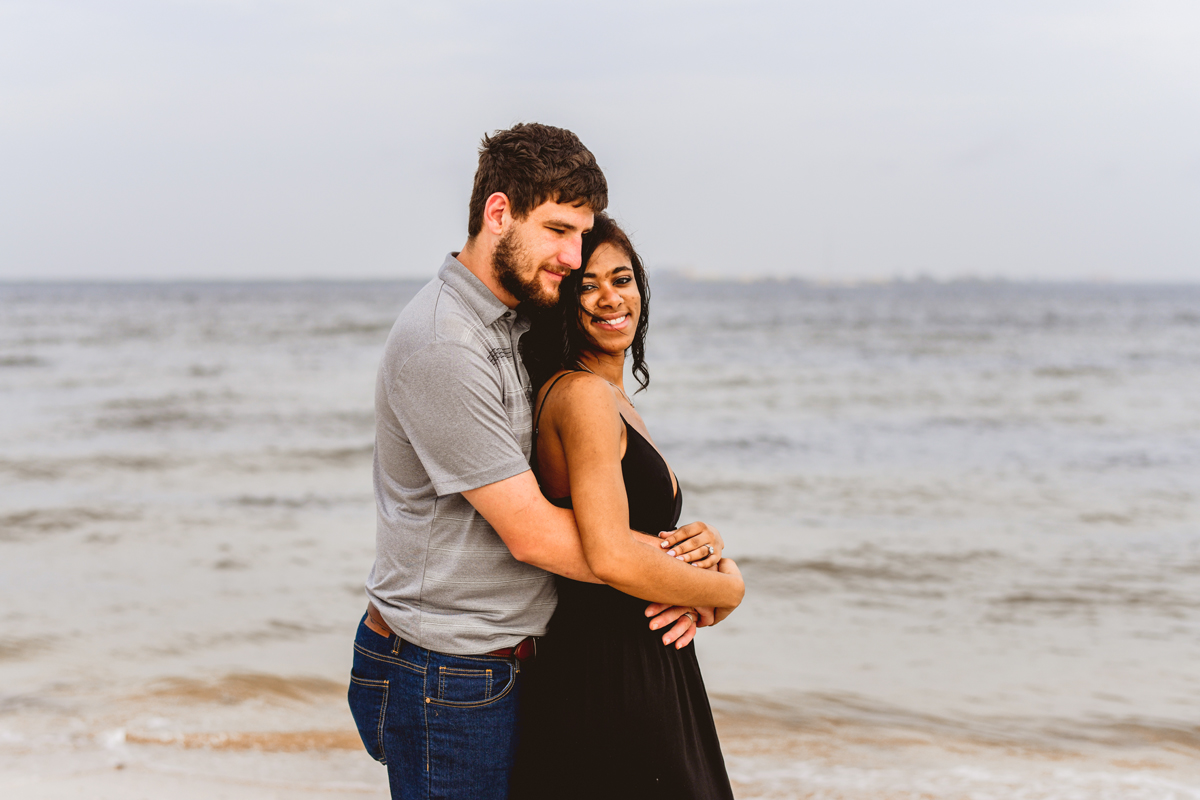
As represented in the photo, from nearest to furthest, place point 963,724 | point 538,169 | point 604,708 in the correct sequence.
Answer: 1. point 538,169
2. point 604,708
3. point 963,724

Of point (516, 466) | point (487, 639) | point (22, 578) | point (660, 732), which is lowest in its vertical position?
point (22, 578)

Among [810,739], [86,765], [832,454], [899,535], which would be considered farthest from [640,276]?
[832,454]

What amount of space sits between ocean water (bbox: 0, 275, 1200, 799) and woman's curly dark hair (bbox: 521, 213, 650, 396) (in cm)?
246

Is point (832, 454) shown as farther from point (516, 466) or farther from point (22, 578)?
point (516, 466)

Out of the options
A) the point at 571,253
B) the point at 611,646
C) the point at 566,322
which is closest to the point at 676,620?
the point at 611,646

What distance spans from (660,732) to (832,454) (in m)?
10.2

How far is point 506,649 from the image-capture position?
2146mm

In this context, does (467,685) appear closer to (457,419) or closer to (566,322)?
(457,419)

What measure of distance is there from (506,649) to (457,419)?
60 centimetres

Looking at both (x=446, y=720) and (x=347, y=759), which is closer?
(x=446, y=720)

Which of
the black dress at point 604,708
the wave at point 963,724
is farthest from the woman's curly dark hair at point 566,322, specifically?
the wave at point 963,724

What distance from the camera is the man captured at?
200 centimetres

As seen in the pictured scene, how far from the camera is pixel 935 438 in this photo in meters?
13.2

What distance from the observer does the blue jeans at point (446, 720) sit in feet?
6.86
